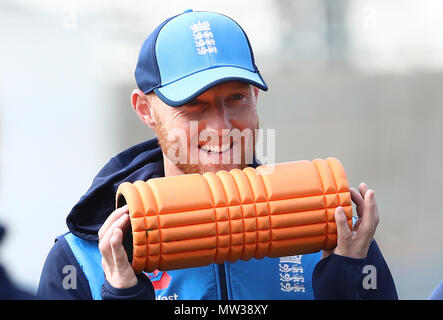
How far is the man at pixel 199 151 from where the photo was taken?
6.95 feet

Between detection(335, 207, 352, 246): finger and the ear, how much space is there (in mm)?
816

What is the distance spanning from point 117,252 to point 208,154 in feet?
1.67

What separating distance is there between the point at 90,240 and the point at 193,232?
57 centimetres

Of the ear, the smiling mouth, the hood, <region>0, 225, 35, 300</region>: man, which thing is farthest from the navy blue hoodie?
<region>0, 225, 35, 300</region>: man

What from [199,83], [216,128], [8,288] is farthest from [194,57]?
[8,288]

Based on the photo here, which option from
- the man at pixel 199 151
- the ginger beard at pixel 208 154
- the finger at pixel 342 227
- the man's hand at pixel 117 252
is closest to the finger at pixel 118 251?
the man's hand at pixel 117 252

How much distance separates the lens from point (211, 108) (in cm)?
215

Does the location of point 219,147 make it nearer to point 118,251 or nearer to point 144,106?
point 144,106

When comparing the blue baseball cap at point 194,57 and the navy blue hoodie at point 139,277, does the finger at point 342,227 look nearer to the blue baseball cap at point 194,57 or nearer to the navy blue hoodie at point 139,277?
the navy blue hoodie at point 139,277

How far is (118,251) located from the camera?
5.90 ft

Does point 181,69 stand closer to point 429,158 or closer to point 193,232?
point 193,232

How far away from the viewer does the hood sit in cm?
225

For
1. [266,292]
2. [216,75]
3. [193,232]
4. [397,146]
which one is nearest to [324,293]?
[266,292]

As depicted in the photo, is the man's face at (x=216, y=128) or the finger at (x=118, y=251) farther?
the man's face at (x=216, y=128)
